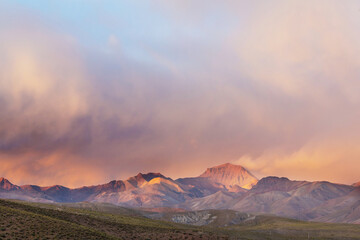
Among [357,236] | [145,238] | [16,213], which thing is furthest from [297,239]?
[16,213]

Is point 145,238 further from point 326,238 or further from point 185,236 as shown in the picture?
point 326,238

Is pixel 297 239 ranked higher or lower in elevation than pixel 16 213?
lower

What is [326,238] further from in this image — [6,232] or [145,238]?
[6,232]

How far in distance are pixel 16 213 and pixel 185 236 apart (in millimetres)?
48230

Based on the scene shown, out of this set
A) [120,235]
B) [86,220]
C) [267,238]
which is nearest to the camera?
[120,235]

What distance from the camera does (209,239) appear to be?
3772 inches

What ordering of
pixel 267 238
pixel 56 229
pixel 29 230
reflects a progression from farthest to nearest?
pixel 267 238, pixel 56 229, pixel 29 230

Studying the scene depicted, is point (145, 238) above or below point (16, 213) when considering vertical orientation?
below

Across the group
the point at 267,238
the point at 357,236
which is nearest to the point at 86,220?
the point at 267,238

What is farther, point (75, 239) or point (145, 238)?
point (145, 238)

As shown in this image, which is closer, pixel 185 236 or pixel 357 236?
pixel 185 236

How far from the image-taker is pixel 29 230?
221 feet

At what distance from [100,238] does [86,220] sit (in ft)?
105

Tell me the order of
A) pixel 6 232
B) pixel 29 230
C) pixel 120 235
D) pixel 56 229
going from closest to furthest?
→ pixel 6 232, pixel 29 230, pixel 56 229, pixel 120 235
